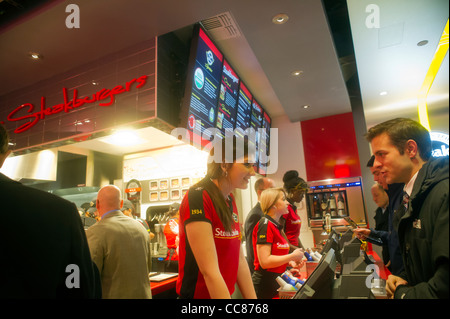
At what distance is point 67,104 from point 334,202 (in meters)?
4.27

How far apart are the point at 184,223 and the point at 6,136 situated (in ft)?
2.45

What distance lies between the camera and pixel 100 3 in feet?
7.50

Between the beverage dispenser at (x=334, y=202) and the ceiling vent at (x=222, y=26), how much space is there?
9.96ft

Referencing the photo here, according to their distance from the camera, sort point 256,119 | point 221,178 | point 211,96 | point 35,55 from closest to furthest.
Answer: point 221,178, point 35,55, point 211,96, point 256,119

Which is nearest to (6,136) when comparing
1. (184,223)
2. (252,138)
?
(184,223)

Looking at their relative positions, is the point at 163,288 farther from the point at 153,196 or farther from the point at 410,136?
the point at 410,136

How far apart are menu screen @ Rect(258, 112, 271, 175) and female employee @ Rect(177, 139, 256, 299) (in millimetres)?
3718

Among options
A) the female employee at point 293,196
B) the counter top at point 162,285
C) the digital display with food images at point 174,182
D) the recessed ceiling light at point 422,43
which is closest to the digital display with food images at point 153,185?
the digital display with food images at point 174,182

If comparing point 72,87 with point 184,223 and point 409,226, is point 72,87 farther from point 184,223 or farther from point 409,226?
point 409,226

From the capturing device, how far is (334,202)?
496 centimetres

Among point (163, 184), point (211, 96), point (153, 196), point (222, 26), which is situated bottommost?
point (153, 196)

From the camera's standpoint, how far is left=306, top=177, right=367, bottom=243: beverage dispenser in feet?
15.9

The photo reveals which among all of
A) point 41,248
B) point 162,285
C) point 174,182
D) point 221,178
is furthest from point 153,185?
point 41,248

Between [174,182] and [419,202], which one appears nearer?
[419,202]
